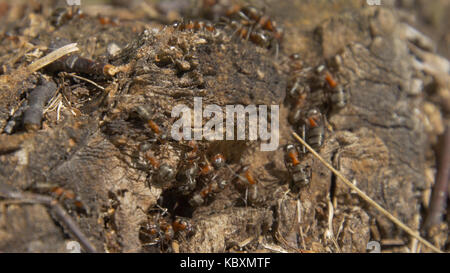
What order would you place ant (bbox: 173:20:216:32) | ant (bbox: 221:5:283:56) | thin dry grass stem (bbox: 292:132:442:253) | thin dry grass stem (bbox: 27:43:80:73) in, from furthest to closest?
1. ant (bbox: 221:5:283:56)
2. thin dry grass stem (bbox: 292:132:442:253)
3. ant (bbox: 173:20:216:32)
4. thin dry grass stem (bbox: 27:43:80:73)

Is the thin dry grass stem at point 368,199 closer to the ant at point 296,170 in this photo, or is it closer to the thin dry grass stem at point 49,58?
the ant at point 296,170

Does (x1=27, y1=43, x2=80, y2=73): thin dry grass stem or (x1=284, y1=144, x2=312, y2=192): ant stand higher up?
(x1=27, y1=43, x2=80, y2=73): thin dry grass stem

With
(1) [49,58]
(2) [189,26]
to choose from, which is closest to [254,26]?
(2) [189,26]

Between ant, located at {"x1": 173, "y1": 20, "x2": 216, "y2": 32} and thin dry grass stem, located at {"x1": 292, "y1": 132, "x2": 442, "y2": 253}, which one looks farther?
thin dry grass stem, located at {"x1": 292, "y1": 132, "x2": 442, "y2": 253}

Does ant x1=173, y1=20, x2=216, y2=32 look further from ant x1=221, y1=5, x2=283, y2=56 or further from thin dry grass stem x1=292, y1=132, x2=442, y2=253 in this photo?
thin dry grass stem x1=292, y1=132, x2=442, y2=253

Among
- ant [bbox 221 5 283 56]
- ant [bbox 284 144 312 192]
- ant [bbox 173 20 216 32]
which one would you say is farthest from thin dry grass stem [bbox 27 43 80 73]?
ant [bbox 284 144 312 192]

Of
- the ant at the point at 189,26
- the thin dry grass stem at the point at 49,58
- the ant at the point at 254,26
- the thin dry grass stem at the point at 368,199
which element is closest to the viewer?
the thin dry grass stem at the point at 49,58

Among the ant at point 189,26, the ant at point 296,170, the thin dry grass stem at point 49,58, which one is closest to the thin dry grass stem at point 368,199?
the ant at point 296,170

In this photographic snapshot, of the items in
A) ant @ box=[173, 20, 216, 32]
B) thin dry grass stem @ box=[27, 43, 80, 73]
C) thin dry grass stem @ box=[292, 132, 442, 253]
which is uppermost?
ant @ box=[173, 20, 216, 32]

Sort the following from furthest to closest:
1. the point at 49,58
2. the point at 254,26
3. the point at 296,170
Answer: the point at 254,26
the point at 296,170
the point at 49,58

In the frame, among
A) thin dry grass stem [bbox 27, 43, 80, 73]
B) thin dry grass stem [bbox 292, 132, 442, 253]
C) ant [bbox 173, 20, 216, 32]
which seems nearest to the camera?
thin dry grass stem [bbox 27, 43, 80, 73]

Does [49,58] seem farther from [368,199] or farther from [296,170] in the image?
[368,199]
